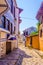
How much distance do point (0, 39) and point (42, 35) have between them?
10210mm

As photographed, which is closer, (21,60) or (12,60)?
(12,60)

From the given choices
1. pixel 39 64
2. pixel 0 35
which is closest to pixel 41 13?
pixel 0 35

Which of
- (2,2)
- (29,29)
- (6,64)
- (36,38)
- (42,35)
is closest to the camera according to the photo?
(2,2)

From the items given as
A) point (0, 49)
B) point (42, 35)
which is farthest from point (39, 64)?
point (42, 35)

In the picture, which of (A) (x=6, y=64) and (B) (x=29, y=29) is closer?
(A) (x=6, y=64)

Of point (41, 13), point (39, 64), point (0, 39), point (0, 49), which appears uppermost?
point (41, 13)

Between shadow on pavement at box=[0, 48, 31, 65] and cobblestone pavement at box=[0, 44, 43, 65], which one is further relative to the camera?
cobblestone pavement at box=[0, 44, 43, 65]

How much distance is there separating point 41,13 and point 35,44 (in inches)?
258

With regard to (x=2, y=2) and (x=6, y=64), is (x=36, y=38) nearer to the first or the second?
(x=6, y=64)

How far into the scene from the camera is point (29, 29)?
175 ft

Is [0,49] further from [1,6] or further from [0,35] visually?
[1,6]

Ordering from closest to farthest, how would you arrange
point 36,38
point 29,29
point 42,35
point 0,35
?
point 0,35 → point 42,35 → point 36,38 → point 29,29

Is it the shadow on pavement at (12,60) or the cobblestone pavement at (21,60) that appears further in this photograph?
the cobblestone pavement at (21,60)

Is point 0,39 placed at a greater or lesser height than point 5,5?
lesser
